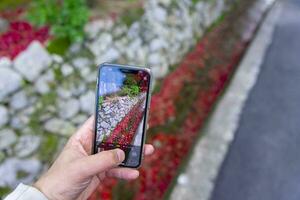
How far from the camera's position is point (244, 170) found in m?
5.26

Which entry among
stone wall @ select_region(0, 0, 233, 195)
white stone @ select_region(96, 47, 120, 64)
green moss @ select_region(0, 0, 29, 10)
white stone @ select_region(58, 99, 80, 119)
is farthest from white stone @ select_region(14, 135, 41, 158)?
green moss @ select_region(0, 0, 29, 10)

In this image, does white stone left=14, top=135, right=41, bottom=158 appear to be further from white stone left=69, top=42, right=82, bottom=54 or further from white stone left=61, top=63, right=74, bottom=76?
white stone left=69, top=42, right=82, bottom=54

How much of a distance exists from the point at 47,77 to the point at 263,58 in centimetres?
482

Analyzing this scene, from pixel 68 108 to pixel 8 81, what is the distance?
83 centimetres

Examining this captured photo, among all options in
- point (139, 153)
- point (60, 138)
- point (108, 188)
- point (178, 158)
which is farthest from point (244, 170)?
point (139, 153)

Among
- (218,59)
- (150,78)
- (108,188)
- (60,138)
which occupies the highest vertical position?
(150,78)

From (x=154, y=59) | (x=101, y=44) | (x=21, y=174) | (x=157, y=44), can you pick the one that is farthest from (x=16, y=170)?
(x=157, y=44)

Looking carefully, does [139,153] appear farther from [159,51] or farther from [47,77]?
[159,51]

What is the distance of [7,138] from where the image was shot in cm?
436

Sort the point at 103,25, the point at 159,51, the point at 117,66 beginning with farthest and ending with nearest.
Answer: the point at 159,51 → the point at 103,25 → the point at 117,66

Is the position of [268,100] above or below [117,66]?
below

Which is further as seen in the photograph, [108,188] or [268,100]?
[268,100]

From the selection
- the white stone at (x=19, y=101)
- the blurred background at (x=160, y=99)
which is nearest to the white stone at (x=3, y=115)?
the blurred background at (x=160, y=99)

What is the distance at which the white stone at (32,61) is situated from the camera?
4579mm
